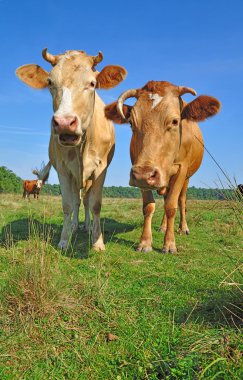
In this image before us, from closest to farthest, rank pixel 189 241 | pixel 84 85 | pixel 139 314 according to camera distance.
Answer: pixel 139 314 → pixel 84 85 → pixel 189 241

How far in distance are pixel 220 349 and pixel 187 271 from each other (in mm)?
2619

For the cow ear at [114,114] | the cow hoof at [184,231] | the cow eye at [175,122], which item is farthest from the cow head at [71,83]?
the cow hoof at [184,231]

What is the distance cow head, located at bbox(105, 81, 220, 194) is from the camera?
5.21 m

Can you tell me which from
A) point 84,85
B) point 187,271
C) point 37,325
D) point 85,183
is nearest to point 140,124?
point 84,85

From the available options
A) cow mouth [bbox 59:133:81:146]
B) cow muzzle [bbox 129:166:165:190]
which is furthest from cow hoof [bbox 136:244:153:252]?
cow mouth [bbox 59:133:81:146]

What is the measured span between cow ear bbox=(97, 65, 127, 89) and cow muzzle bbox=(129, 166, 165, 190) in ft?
5.82

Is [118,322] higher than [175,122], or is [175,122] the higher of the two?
[175,122]

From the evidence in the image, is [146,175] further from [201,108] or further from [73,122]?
[201,108]

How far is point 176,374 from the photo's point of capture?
7.98 feet

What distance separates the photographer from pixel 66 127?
4.83 metres

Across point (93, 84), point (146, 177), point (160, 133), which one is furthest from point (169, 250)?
point (93, 84)

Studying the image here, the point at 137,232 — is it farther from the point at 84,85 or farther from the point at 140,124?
the point at 84,85

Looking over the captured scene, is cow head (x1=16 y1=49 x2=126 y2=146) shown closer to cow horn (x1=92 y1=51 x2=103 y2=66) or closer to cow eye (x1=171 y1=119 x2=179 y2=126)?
cow horn (x1=92 y1=51 x2=103 y2=66)

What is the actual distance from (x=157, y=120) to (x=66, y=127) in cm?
154
